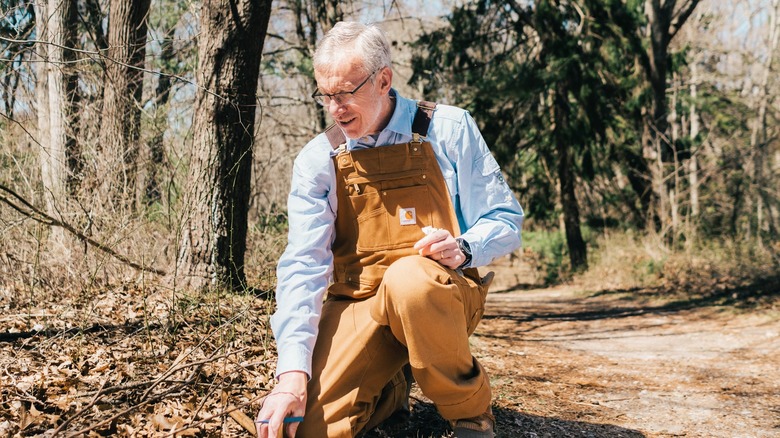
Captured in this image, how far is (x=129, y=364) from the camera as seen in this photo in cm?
295

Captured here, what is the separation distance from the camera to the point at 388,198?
2430 millimetres

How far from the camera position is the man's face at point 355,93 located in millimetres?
2287

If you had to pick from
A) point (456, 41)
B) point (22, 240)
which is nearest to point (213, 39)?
point (22, 240)

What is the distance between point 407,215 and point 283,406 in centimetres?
77

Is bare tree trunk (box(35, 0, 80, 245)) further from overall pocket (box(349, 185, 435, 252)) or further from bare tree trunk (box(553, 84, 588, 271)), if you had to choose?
bare tree trunk (box(553, 84, 588, 271))

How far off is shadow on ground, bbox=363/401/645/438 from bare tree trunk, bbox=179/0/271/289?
4.93 feet

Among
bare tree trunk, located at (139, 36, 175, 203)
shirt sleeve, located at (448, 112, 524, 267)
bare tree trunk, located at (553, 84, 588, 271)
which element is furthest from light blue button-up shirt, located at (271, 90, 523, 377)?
bare tree trunk, located at (553, 84, 588, 271)

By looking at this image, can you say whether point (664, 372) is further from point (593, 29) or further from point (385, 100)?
point (593, 29)

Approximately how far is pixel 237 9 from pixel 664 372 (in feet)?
11.5

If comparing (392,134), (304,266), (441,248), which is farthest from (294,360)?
(392,134)

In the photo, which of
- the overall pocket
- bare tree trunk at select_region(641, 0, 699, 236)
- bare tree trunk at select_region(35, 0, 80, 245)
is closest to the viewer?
the overall pocket

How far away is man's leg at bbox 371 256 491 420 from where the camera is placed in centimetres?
214

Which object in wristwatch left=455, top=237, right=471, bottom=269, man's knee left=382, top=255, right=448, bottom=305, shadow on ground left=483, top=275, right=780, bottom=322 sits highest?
wristwatch left=455, top=237, right=471, bottom=269

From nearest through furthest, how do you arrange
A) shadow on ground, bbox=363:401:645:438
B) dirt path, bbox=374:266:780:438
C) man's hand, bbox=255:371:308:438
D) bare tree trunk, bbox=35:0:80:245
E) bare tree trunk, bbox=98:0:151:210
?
1. man's hand, bbox=255:371:308:438
2. shadow on ground, bbox=363:401:645:438
3. dirt path, bbox=374:266:780:438
4. bare tree trunk, bbox=98:0:151:210
5. bare tree trunk, bbox=35:0:80:245
